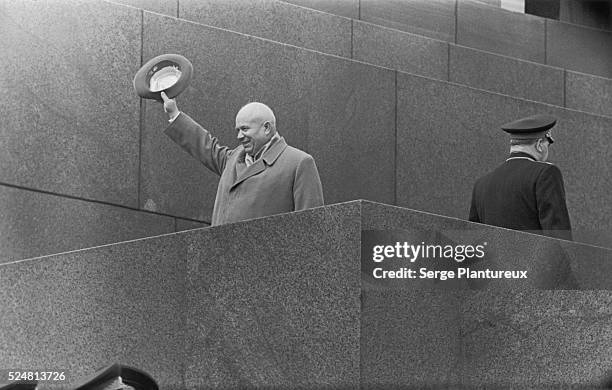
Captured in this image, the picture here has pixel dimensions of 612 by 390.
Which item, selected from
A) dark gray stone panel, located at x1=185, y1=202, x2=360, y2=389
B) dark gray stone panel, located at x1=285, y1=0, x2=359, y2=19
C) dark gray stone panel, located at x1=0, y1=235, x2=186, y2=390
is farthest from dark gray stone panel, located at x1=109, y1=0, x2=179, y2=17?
dark gray stone panel, located at x1=185, y1=202, x2=360, y2=389

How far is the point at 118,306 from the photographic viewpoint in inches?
452

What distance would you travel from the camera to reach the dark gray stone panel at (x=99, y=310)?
11.0m

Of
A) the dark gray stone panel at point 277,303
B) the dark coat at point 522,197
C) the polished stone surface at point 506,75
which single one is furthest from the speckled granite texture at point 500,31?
the dark gray stone panel at point 277,303

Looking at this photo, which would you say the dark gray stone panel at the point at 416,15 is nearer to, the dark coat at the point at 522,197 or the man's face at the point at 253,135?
the dark coat at the point at 522,197

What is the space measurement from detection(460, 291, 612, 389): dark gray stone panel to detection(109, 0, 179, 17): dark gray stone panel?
6.69 m

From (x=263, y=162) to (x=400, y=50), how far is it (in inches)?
213

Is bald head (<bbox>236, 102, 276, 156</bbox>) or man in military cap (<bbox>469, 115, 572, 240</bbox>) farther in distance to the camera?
man in military cap (<bbox>469, 115, 572, 240</bbox>)

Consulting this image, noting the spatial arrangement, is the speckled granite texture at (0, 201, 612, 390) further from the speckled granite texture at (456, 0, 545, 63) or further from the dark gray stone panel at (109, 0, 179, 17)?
the speckled granite texture at (456, 0, 545, 63)

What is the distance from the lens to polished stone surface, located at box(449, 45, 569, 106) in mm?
17641

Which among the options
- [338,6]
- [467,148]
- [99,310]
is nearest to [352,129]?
[467,148]

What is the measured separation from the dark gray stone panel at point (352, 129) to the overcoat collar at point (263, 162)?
11.9 feet

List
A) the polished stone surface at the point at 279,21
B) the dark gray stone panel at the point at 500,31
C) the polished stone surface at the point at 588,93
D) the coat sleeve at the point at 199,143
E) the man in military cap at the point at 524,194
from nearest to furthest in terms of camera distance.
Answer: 1. the man in military cap at the point at 524,194
2. the coat sleeve at the point at 199,143
3. the polished stone surface at the point at 279,21
4. the dark gray stone panel at the point at 500,31
5. the polished stone surface at the point at 588,93

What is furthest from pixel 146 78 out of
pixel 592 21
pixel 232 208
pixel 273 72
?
pixel 592 21

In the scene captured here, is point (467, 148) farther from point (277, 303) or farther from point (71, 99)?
point (277, 303)
